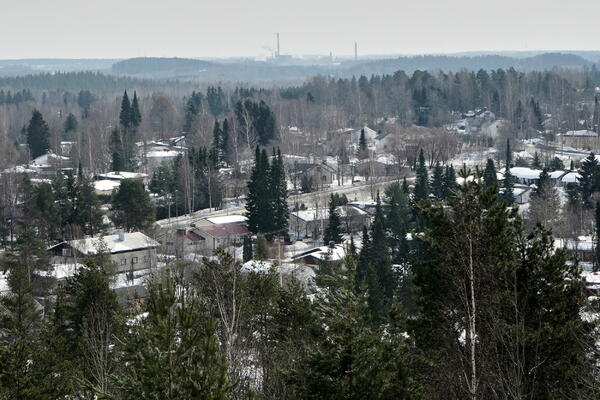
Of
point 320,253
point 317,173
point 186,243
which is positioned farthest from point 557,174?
point 186,243

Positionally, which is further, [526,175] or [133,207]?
[526,175]

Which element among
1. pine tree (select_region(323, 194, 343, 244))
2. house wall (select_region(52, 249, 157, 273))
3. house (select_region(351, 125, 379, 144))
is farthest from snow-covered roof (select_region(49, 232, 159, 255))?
house (select_region(351, 125, 379, 144))

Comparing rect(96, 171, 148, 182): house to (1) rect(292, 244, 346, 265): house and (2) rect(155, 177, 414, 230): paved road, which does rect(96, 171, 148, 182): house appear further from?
(1) rect(292, 244, 346, 265): house

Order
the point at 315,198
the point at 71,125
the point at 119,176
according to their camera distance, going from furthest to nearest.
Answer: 1. the point at 71,125
2. the point at 119,176
3. the point at 315,198

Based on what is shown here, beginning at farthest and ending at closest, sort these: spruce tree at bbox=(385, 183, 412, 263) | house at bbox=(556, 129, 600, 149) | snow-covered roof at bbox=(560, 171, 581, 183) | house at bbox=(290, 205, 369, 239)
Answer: house at bbox=(556, 129, 600, 149) → snow-covered roof at bbox=(560, 171, 581, 183) → house at bbox=(290, 205, 369, 239) → spruce tree at bbox=(385, 183, 412, 263)

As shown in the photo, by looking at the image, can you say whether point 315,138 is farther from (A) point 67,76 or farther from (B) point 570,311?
(A) point 67,76

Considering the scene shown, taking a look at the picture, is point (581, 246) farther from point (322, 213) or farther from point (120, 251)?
point (120, 251)

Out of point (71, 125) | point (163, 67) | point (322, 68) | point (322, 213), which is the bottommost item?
point (322, 213)
